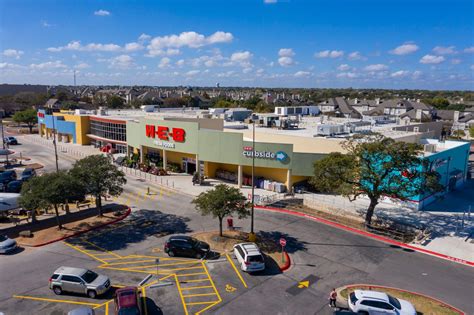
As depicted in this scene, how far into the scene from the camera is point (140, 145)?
56.4m

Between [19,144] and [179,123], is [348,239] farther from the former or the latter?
[19,144]

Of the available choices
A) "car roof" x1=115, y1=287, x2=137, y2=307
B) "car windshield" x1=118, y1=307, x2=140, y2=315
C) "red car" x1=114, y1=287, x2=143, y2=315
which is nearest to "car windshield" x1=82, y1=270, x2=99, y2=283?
"red car" x1=114, y1=287, x2=143, y2=315

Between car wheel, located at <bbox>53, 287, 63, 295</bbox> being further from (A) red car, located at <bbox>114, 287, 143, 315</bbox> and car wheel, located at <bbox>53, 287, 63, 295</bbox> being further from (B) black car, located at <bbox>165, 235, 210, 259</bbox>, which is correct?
(B) black car, located at <bbox>165, 235, 210, 259</bbox>

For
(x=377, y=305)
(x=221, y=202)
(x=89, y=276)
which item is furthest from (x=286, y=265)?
(x=89, y=276)

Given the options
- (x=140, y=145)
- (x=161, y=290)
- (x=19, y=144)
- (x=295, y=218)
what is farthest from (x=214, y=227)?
(x=19, y=144)

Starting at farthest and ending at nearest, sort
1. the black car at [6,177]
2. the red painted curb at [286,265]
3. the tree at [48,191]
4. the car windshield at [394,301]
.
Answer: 1. the black car at [6,177]
2. the tree at [48,191]
3. the red painted curb at [286,265]
4. the car windshield at [394,301]

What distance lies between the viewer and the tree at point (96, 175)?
3136cm

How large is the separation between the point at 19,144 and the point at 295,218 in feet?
238

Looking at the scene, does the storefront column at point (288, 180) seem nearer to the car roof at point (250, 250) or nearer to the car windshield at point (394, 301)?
the car roof at point (250, 250)

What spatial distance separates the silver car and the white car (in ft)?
80.0

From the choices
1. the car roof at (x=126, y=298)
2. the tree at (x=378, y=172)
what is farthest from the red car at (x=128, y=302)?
the tree at (x=378, y=172)

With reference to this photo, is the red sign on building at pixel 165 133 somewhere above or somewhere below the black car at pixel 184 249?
above

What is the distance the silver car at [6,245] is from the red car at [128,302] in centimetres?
1253

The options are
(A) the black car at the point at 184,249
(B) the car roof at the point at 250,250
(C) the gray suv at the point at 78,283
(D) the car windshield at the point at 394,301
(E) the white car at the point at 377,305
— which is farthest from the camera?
(A) the black car at the point at 184,249
